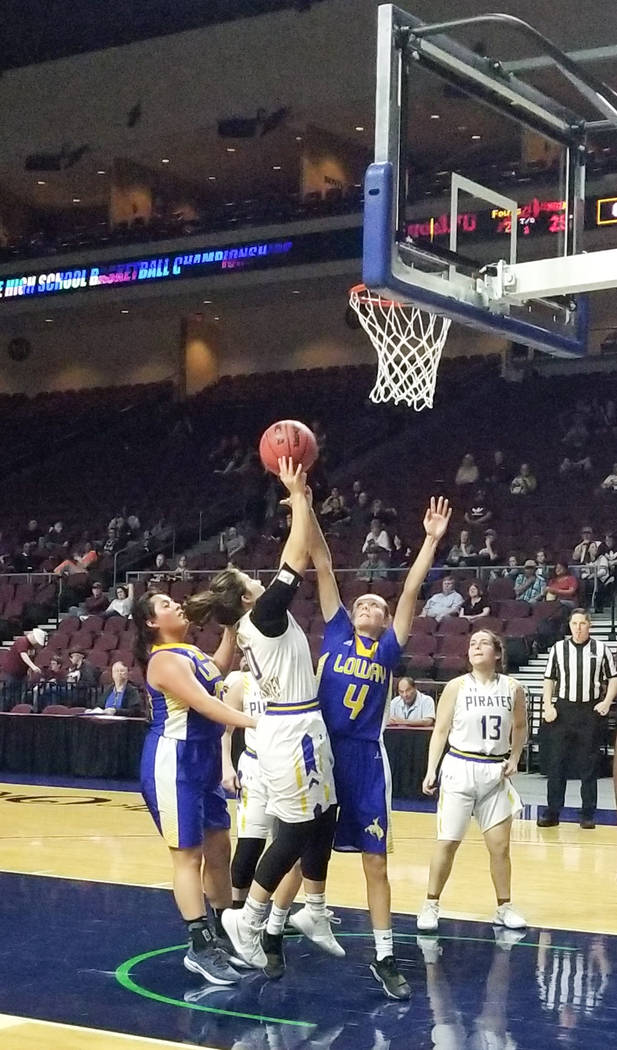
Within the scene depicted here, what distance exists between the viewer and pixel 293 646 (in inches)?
226

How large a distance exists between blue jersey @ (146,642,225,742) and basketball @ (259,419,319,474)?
978 millimetres

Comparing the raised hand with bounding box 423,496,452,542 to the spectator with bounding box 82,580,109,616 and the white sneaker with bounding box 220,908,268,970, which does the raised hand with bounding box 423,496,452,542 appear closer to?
the white sneaker with bounding box 220,908,268,970

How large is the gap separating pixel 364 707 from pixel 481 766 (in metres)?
1.57

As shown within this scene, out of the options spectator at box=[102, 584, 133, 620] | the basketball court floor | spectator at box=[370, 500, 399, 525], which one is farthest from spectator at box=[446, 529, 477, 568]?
the basketball court floor

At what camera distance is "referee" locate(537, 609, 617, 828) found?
11.4m

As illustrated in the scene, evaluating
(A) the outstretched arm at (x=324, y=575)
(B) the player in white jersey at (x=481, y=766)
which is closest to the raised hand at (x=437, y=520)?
(A) the outstretched arm at (x=324, y=575)

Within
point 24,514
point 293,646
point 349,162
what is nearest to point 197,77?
point 349,162

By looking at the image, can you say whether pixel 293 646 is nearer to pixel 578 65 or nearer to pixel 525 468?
pixel 578 65

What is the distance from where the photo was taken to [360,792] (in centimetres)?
592

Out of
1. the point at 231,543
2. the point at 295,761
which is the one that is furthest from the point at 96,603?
the point at 295,761

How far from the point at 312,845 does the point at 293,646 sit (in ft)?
3.19

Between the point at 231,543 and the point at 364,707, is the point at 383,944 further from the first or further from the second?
the point at 231,543

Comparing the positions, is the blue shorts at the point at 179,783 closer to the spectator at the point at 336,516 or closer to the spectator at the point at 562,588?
the spectator at the point at 562,588

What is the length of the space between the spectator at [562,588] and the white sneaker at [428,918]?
371 inches
